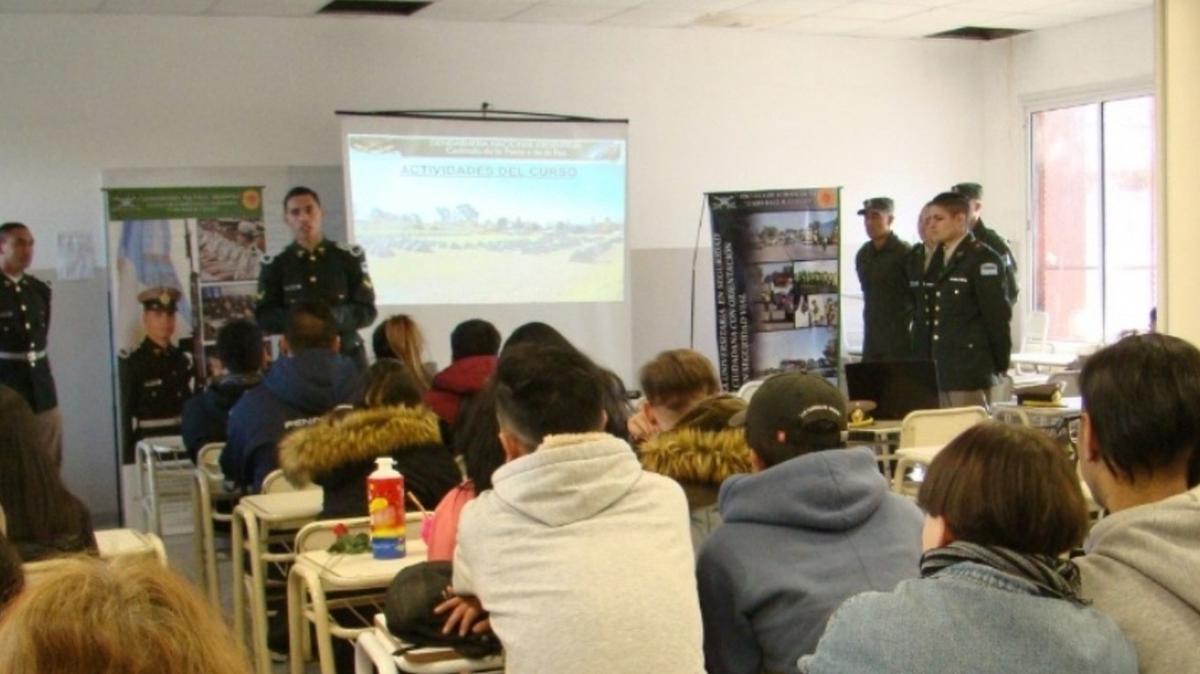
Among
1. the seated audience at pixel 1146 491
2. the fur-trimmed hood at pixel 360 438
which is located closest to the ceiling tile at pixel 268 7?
the fur-trimmed hood at pixel 360 438

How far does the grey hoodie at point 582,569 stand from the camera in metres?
2.36

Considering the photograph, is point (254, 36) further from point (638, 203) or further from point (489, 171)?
point (638, 203)

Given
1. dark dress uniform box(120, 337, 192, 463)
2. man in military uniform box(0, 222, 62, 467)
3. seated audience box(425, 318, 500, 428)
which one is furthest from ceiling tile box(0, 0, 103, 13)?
seated audience box(425, 318, 500, 428)

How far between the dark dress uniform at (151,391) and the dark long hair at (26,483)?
4715mm

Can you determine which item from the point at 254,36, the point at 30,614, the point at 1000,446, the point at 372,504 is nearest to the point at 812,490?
the point at 1000,446

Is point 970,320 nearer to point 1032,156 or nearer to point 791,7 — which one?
point 791,7

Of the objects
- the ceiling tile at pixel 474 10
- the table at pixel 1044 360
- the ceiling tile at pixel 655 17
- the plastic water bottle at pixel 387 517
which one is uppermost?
the ceiling tile at pixel 655 17

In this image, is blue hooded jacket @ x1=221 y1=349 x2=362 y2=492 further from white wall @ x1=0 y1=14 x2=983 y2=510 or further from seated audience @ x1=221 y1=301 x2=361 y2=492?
white wall @ x1=0 y1=14 x2=983 y2=510

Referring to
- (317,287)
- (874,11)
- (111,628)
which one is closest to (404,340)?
(317,287)

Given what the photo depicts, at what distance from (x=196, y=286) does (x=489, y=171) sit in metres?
1.93

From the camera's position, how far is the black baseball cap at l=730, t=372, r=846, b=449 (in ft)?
8.48

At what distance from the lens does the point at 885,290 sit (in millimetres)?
8000

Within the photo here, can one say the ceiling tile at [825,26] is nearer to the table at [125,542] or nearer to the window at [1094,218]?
the window at [1094,218]

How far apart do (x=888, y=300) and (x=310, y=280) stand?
3233mm
